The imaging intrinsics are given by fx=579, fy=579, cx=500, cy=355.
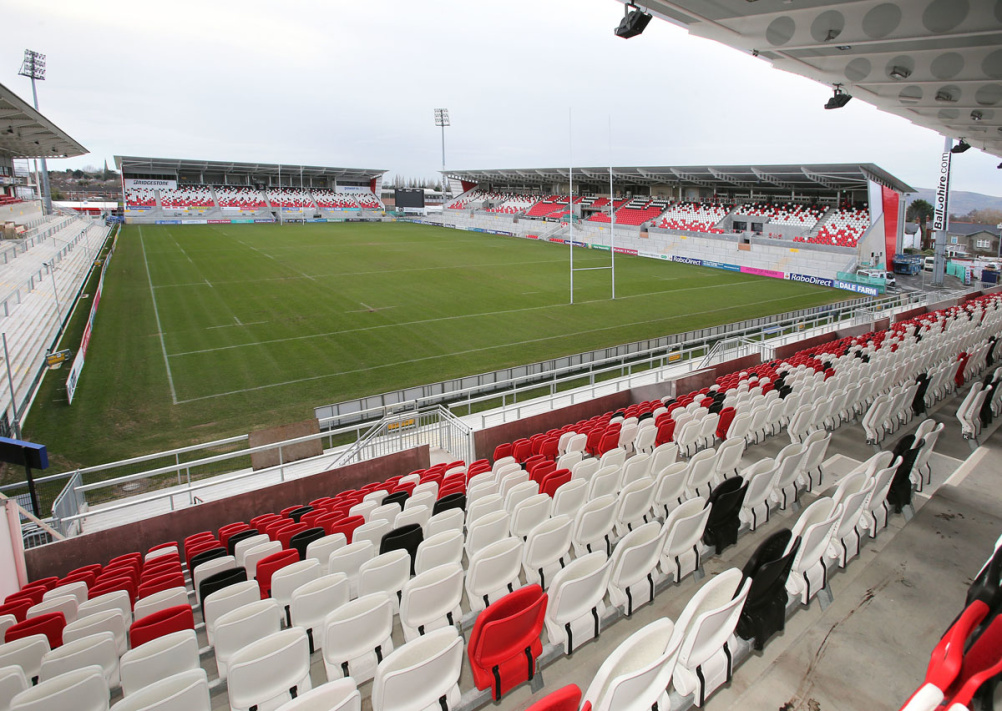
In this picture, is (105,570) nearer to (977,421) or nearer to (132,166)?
(977,421)

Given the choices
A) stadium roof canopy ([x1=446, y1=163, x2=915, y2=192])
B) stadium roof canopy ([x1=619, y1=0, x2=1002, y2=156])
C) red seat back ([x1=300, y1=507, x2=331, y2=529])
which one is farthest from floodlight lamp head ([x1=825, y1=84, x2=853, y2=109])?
stadium roof canopy ([x1=446, y1=163, x2=915, y2=192])

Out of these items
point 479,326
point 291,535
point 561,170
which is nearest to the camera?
point 291,535

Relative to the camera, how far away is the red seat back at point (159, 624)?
4043 millimetres

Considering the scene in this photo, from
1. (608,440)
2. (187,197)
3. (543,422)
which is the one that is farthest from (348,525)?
(187,197)

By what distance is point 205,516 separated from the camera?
8297 millimetres

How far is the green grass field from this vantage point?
15266 mm

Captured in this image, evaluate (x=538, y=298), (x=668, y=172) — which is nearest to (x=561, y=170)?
(x=668, y=172)

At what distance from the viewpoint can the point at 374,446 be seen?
435 inches

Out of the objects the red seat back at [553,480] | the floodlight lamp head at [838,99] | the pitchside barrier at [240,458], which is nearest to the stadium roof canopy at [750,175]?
the pitchside barrier at [240,458]

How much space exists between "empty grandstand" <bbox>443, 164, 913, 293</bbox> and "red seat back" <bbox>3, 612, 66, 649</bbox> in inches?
997

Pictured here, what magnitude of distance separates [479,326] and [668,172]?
3532 centimetres

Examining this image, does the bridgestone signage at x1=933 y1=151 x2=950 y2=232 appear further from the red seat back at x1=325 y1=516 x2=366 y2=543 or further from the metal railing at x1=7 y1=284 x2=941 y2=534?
the red seat back at x1=325 y1=516 x2=366 y2=543

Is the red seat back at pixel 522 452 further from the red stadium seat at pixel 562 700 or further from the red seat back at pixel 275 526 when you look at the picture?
the red stadium seat at pixel 562 700

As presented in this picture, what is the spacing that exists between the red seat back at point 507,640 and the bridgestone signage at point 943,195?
4020cm
